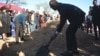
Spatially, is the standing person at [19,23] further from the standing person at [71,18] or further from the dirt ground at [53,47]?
the standing person at [71,18]

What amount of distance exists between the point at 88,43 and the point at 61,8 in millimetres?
4289

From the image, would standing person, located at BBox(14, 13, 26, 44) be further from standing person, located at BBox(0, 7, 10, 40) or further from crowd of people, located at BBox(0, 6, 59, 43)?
standing person, located at BBox(0, 7, 10, 40)

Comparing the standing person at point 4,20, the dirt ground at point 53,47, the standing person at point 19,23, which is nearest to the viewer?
the dirt ground at point 53,47

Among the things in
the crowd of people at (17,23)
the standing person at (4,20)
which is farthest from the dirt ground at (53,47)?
the standing person at (4,20)

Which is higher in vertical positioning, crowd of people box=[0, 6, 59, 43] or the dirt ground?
crowd of people box=[0, 6, 59, 43]

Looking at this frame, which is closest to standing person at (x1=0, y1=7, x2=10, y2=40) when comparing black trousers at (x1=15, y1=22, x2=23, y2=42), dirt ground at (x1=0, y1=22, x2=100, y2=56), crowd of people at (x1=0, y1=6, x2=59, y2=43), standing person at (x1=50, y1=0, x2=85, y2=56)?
crowd of people at (x1=0, y1=6, x2=59, y2=43)

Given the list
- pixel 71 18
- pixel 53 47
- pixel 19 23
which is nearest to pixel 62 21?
pixel 71 18

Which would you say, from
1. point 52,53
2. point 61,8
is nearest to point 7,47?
point 52,53

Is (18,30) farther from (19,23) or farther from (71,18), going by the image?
(71,18)

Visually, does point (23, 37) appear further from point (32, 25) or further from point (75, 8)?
point (75, 8)

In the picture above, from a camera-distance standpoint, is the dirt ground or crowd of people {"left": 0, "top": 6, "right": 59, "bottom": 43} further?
crowd of people {"left": 0, "top": 6, "right": 59, "bottom": 43}

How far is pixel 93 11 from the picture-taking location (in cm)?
1255

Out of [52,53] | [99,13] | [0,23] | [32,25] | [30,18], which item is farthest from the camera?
[32,25]

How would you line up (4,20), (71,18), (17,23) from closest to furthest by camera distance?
(71,18) < (17,23) < (4,20)
